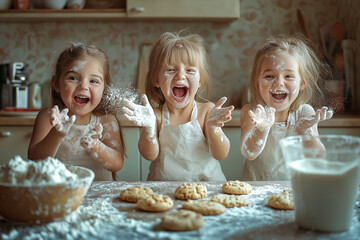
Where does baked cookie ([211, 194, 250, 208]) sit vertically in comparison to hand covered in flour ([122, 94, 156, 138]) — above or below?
below

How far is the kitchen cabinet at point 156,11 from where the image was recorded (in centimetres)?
226

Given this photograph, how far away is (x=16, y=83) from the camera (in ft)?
7.72

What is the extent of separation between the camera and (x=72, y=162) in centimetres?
138

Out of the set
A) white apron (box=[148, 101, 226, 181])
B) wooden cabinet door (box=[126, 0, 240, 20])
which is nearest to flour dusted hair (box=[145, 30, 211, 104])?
white apron (box=[148, 101, 226, 181])

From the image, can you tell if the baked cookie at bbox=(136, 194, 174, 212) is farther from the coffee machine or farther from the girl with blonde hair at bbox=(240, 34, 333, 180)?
the coffee machine

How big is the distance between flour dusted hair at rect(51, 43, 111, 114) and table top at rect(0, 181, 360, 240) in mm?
573

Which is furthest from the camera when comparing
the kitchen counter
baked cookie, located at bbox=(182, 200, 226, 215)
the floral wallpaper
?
the floral wallpaper

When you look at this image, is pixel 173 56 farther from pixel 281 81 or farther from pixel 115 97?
pixel 281 81

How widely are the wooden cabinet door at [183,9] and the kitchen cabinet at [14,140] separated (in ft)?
2.83

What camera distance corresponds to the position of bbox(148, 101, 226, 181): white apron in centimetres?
138

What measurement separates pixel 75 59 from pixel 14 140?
0.92 m

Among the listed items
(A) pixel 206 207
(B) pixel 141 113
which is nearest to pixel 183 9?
(B) pixel 141 113

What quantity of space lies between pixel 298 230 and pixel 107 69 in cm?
90

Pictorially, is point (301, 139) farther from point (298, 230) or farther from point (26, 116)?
point (26, 116)
